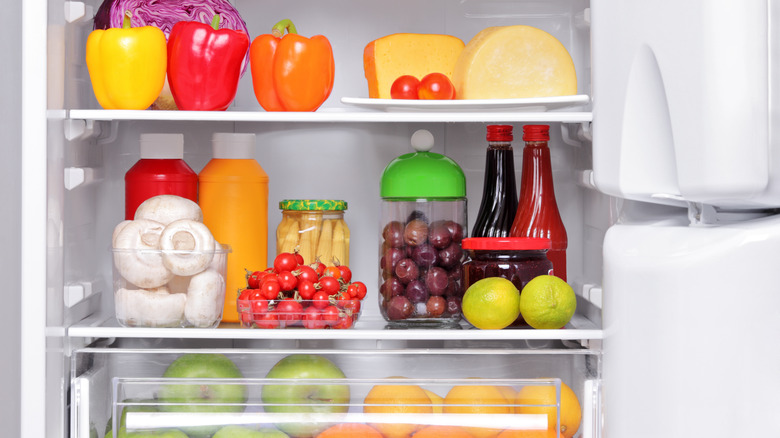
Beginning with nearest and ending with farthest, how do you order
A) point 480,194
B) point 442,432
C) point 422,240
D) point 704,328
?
point 704,328 → point 442,432 → point 422,240 → point 480,194

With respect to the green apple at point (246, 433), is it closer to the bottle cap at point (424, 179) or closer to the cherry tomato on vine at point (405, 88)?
the bottle cap at point (424, 179)

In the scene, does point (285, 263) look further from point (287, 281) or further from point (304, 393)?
point (304, 393)

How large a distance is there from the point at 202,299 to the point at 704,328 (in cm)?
88

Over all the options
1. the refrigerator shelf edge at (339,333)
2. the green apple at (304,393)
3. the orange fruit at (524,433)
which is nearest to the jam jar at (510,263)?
the refrigerator shelf edge at (339,333)

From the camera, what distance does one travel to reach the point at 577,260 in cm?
161

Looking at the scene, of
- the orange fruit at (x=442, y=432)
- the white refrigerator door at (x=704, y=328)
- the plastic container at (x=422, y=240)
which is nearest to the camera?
the white refrigerator door at (x=704, y=328)

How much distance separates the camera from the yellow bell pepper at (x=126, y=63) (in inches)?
48.8

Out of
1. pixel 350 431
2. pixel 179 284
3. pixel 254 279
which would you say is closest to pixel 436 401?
pixel 350 431

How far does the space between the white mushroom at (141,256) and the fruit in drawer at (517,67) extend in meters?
0.61

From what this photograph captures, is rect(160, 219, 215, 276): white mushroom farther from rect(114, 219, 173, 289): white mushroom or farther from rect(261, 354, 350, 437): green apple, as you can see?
rect(261, 354, 350, 437): green apple

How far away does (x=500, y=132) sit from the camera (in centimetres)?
142

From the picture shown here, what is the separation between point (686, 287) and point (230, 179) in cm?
97

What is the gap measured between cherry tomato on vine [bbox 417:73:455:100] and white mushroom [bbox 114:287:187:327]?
55cm

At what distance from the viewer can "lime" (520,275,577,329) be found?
123 centimetres
